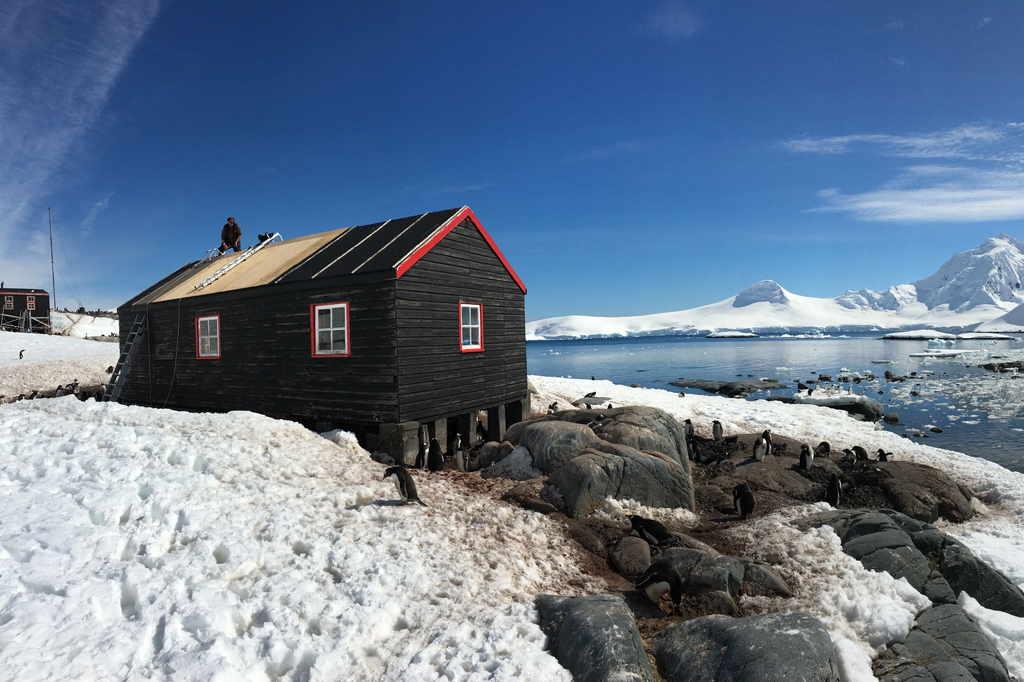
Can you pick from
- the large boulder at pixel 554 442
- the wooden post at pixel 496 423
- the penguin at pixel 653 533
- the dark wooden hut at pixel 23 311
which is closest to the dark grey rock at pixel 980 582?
the penguin at pixel 653 533

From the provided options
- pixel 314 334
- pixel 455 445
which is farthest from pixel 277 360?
pixel 455 445

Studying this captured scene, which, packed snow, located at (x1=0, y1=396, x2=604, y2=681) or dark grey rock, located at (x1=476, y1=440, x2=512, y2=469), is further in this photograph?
dark grey rock, located at (x1=476, y1=440, x2=512, y2=469)

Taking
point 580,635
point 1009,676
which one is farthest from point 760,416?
point 580,635

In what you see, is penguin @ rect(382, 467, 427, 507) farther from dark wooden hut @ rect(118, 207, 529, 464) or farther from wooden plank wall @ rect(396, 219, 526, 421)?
wooden plank wall @ rect(396, 219, 526, 421)

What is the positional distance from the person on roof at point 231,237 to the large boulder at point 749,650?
73.7 feet

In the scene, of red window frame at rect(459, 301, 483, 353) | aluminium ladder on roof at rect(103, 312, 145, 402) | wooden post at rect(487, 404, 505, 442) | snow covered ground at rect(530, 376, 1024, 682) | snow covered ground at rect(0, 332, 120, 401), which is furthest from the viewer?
snow covered ground at rect(0, 332, 120, 401)

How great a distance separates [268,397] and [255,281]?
3557mm

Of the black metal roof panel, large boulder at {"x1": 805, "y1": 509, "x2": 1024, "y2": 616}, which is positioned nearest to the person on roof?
the black metal roof panel

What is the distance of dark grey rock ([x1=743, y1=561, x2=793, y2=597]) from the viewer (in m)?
7.65

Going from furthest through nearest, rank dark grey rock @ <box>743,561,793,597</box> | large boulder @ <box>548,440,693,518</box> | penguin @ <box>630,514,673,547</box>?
large boulder @ <box>548,440,693,518</box>
penguin @ <box>630,514,673,547</box>
dark grey rock @ <box>743,561,793,597</box>

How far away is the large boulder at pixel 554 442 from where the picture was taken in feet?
40.3

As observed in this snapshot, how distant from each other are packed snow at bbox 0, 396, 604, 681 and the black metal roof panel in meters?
5.32

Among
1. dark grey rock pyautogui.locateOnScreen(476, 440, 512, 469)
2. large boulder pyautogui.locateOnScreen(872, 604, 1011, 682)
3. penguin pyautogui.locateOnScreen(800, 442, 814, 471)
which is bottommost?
large boulder pyautogui.locateOnScreen(872, 604, 1011, 682)

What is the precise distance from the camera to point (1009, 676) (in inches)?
243
